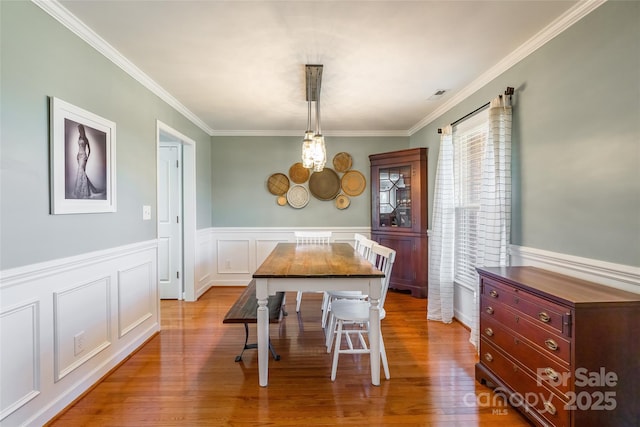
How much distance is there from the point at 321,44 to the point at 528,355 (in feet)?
7.90

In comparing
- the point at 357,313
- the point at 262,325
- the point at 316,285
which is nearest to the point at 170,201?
the point at 262,325

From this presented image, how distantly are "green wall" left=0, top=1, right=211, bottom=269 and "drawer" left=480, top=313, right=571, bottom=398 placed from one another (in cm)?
280

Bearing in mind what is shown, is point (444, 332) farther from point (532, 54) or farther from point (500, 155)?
point (532, 54)

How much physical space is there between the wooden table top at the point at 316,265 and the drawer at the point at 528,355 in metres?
0.83

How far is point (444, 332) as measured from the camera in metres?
3.01

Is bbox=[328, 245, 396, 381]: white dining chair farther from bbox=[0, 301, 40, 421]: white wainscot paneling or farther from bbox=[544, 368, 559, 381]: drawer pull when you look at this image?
bbox=[0, 301, 40, 421]: white wainscot paneling

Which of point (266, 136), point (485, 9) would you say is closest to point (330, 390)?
point (485, 9)

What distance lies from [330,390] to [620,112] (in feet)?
7.81

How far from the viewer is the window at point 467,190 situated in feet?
9.75

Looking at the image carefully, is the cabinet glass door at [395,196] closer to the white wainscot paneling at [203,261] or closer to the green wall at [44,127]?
the white wainscot paneling at [203,261]

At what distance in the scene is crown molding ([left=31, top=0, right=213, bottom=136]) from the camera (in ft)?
5.79

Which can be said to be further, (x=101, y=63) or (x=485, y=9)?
(x=101, y=63)

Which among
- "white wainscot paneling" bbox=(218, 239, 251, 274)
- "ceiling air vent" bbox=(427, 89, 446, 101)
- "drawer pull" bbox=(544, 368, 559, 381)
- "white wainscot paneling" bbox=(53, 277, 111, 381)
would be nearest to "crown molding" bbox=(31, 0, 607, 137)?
"ceiling air vent" bbox=(427, 89, 446, 101)

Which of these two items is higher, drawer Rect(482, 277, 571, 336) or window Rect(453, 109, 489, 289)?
window Rect(453, 109, 489, 289)
